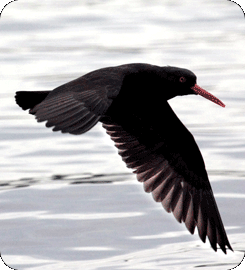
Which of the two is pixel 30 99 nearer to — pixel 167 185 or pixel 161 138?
pixel 161 138

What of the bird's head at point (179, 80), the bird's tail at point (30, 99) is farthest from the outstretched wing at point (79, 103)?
the bird's head at point (179, 80)

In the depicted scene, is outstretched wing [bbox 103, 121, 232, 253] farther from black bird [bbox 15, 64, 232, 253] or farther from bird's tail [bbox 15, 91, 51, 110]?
bird's tail [bbox 15, 91, 51, 110]

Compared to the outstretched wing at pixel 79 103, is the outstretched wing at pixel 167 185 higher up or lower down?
lower down

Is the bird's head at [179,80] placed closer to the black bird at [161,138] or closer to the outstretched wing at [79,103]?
the black bird at [161,138]

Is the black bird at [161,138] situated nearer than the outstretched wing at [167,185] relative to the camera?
Yes

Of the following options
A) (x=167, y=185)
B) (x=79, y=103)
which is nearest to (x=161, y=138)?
(x=167, y=185)

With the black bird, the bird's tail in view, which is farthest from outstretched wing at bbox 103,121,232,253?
the bird's tail

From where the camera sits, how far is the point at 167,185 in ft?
25.5

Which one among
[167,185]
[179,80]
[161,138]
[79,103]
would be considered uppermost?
[79,103]

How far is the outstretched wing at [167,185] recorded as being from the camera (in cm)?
755

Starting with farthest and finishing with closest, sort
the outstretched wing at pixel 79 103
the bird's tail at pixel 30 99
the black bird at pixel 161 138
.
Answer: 1. the black bird at pixel 161 138
2. the bird's tail at pixel 30 99
3. the outstretched wing at pixel 79 103

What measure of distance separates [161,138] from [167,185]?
17.7 inches

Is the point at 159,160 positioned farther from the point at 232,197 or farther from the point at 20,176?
the point at 20,176

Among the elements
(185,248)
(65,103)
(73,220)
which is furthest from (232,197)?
(65,103)
